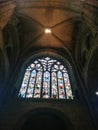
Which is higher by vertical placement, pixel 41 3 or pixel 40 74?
pixel 41 3

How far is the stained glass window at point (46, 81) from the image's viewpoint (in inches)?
404

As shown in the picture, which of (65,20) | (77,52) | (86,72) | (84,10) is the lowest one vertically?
(86,72)

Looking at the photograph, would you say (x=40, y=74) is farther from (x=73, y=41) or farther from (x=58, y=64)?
(x=73, y=41)

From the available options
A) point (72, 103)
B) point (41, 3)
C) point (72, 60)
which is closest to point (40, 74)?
point (72, 60)

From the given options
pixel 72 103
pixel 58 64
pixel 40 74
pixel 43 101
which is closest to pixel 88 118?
pixel 72 103

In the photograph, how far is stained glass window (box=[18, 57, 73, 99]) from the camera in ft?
33.6

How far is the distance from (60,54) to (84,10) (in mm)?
5065

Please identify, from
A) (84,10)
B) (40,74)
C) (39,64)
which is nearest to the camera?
(84,10)

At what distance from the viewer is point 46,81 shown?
1133 centimetres

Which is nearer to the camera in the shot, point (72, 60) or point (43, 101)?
point (43, 101)

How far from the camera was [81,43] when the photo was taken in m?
13.2

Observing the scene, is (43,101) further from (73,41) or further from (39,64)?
(73,41)

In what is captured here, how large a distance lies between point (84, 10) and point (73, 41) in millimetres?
4588

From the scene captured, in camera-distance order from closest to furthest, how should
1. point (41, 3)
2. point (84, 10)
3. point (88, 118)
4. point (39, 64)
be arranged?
1. point (88, 118)
2. point (84, 10)
3. point (41, 3)
4. point (39, 64)
